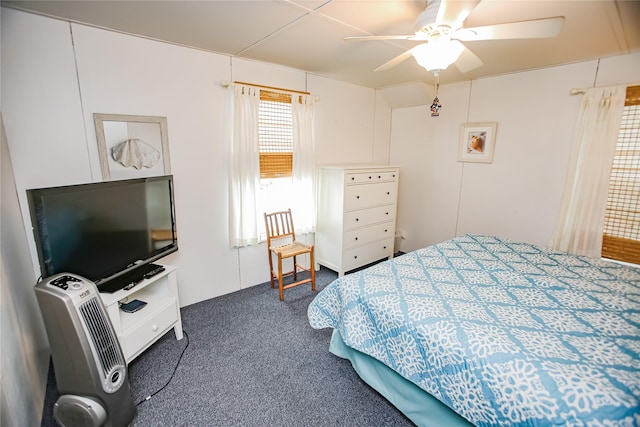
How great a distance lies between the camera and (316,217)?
11.7 ft

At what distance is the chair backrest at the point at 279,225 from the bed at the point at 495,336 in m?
1.29

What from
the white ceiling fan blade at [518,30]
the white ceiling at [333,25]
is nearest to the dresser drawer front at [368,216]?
the white ceiling at [333,25]

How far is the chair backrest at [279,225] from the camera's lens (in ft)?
10.2

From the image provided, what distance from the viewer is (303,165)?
3.30 meters

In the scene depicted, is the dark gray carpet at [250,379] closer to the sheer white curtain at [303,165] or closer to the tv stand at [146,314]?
the tv stand at [146,314]

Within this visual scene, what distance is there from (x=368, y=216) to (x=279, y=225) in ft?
3.65

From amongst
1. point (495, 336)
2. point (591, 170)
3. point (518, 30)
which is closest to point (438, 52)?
point (518, 30)

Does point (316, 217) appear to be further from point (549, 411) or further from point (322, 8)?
point (549, 411)

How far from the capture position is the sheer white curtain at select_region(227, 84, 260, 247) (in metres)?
2.76

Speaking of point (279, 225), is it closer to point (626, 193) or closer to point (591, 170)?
point (591, 170)

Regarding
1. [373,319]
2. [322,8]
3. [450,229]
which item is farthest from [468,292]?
[450,229]

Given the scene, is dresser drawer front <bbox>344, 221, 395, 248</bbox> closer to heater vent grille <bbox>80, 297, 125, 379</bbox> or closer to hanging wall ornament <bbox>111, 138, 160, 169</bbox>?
hanging wall ornament <bbox>111, 138, 160, 169</bbox>

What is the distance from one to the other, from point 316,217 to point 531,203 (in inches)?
95.2

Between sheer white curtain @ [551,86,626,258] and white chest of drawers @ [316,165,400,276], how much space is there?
177cm
